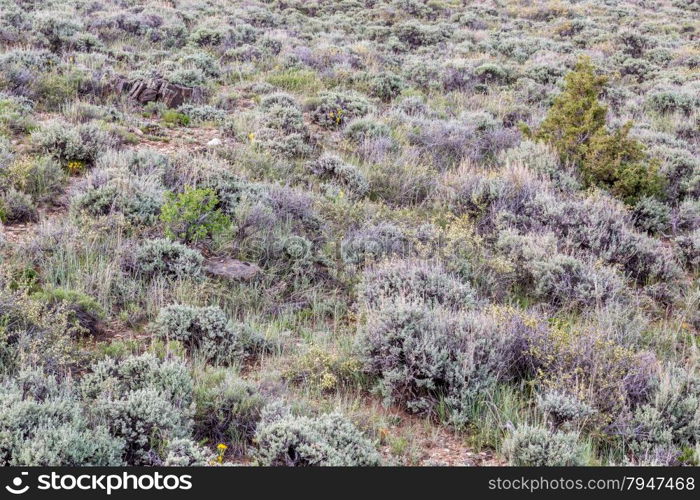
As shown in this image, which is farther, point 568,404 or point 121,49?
point 121,49

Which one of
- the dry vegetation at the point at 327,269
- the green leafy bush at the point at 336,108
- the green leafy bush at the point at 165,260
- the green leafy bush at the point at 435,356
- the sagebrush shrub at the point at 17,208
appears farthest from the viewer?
the green leafy bush at the point at 336,108

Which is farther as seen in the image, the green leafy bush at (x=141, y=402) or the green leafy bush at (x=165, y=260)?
the green leafy bush at (x=165, y=260)

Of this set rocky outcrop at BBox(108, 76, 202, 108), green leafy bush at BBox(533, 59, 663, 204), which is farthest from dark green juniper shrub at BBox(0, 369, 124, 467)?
rocky outcrop at BBox(108, 76, 202, 108)

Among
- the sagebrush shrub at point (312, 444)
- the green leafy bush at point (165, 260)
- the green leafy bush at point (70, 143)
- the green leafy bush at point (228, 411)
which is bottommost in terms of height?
the green leafy bush at point (228, 411)

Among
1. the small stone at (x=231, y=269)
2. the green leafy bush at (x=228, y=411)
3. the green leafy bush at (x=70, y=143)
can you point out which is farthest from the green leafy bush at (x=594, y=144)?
the green leafy bush at (x=70, y=143)

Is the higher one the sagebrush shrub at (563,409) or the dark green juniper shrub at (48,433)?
the dark green juniper shrub at (48,433)

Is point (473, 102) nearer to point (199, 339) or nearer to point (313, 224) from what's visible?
point (313, 224)

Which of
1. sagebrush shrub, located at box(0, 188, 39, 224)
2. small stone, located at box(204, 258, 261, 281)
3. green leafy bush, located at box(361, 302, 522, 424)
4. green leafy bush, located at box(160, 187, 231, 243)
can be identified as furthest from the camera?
sagebrush shrub, located at box(0, 188, 39, 224)

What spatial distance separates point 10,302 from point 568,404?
162 inches

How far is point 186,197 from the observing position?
6090 millimetres

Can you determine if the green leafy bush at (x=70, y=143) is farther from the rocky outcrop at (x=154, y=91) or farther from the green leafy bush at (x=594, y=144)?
the green leafy bush at (x=594, y=144)

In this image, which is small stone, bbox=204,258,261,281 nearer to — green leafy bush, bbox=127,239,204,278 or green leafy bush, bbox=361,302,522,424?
green leafy bush, bbox=127,239,204,278

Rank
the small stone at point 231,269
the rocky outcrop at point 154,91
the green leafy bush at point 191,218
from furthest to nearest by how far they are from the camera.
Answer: the rocky outcrop at point 154,91, the green leafy bush at point 191,218, the small stone at point 231,269

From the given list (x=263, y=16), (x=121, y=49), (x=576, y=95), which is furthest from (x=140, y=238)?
(x=263, y=16)
